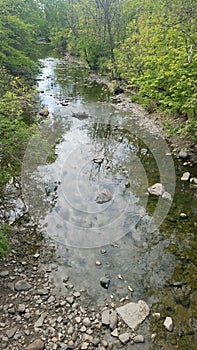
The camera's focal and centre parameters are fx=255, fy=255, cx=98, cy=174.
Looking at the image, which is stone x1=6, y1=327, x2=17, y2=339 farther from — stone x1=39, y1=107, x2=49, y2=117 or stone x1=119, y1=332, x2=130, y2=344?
stone x1=39, y1=107, x2=49, y2=117

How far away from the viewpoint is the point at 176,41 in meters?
10.2

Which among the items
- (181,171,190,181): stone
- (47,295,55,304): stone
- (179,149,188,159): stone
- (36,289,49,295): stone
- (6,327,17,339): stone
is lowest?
(47,295,55,304): stone

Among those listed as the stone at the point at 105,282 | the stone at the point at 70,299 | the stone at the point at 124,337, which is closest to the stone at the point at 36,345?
the stone at the point at 70,299

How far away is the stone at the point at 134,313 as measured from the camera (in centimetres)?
427

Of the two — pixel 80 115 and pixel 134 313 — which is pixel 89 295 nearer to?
pixel 134 313

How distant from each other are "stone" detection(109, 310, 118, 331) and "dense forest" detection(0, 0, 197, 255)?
347cm

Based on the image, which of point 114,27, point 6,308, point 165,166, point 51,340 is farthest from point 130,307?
point 114,27

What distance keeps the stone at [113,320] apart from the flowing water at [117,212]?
0.34 m

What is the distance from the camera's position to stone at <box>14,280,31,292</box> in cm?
472

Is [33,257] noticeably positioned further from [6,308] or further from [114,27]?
[114,27]

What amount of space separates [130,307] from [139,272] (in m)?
0.84

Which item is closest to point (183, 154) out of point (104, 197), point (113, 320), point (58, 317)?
point (104, 197)

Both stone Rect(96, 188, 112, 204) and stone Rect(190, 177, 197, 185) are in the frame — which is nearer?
stone Rect(96, 188, 112, 204)

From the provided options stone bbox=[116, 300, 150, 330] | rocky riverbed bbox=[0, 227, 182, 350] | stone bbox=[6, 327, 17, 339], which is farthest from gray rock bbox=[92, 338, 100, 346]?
stone bbox=[6, 327, 17, 339]
